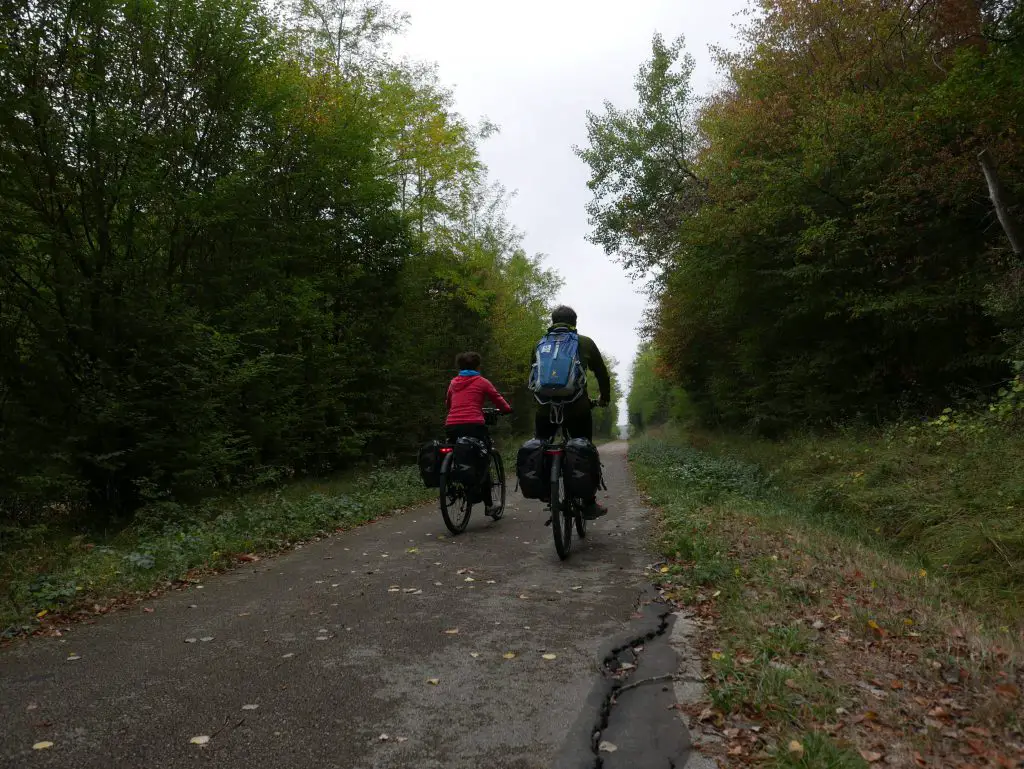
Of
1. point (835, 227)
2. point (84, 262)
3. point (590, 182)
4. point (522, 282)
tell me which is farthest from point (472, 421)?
point (522, 282)

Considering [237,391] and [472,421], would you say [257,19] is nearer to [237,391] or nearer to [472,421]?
[237,391]

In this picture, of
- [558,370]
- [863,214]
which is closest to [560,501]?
[558,370]

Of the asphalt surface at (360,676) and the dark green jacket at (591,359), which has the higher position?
the dark green jacket at (591,359)

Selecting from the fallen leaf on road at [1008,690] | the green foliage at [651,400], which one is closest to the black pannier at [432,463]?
the fallen leaf on road at [1008,690]

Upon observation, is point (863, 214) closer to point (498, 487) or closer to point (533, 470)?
point (498, 487)

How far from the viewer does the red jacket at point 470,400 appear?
7438mm

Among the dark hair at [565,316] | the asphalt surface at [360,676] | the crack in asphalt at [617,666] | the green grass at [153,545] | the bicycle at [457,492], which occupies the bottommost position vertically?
the crack in asphalt at [617,666]

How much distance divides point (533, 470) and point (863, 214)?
11.0 m

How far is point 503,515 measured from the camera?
28.6 ft

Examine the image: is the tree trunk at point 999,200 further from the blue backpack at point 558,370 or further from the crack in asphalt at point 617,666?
the crack in asphalt at point 617,666

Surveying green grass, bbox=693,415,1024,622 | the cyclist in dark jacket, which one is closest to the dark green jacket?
the cyclist in dark jacket

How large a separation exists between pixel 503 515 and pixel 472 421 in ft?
6.36

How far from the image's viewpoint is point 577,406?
6164mm

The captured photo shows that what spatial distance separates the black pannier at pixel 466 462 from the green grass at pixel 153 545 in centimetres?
207
